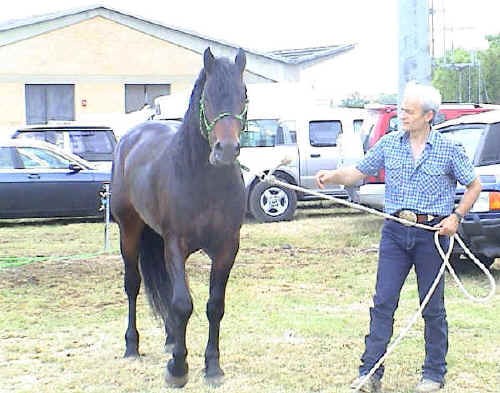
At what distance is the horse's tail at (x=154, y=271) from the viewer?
6.81 meters

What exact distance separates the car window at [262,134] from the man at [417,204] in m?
11.3

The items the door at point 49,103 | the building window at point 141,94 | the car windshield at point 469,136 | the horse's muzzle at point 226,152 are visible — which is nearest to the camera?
the horse's muzzle at point 226,152

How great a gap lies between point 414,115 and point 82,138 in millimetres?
13520

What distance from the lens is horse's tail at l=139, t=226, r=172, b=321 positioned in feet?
22.3

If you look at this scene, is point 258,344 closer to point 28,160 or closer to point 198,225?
point 198,225

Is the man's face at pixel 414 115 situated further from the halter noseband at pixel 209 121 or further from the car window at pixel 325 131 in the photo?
the car window at pixel 325 131

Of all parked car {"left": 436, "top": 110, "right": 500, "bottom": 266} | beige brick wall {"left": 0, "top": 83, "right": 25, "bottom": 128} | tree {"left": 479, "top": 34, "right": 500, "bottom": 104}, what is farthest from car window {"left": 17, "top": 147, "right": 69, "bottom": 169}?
tree {"left": 479, "top": 34, "right": 500, "bottom": 104}

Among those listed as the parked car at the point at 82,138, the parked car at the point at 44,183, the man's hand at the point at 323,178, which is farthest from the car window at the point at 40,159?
the man's hand at the point at 323,178

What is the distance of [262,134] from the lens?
55.9 feet

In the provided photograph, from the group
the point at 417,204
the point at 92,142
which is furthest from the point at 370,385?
the point at 92,142

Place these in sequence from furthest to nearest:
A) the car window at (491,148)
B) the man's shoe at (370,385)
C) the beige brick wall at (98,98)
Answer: the beige brick wall at (98,98)
the car window at (491,148)
the man's shoe at (370,385)

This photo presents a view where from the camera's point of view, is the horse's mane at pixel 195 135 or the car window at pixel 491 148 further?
the car window at pixel 491 148

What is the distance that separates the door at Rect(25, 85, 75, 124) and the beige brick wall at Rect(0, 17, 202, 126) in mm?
326

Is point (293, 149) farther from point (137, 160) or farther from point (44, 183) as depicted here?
point (137, 160)
